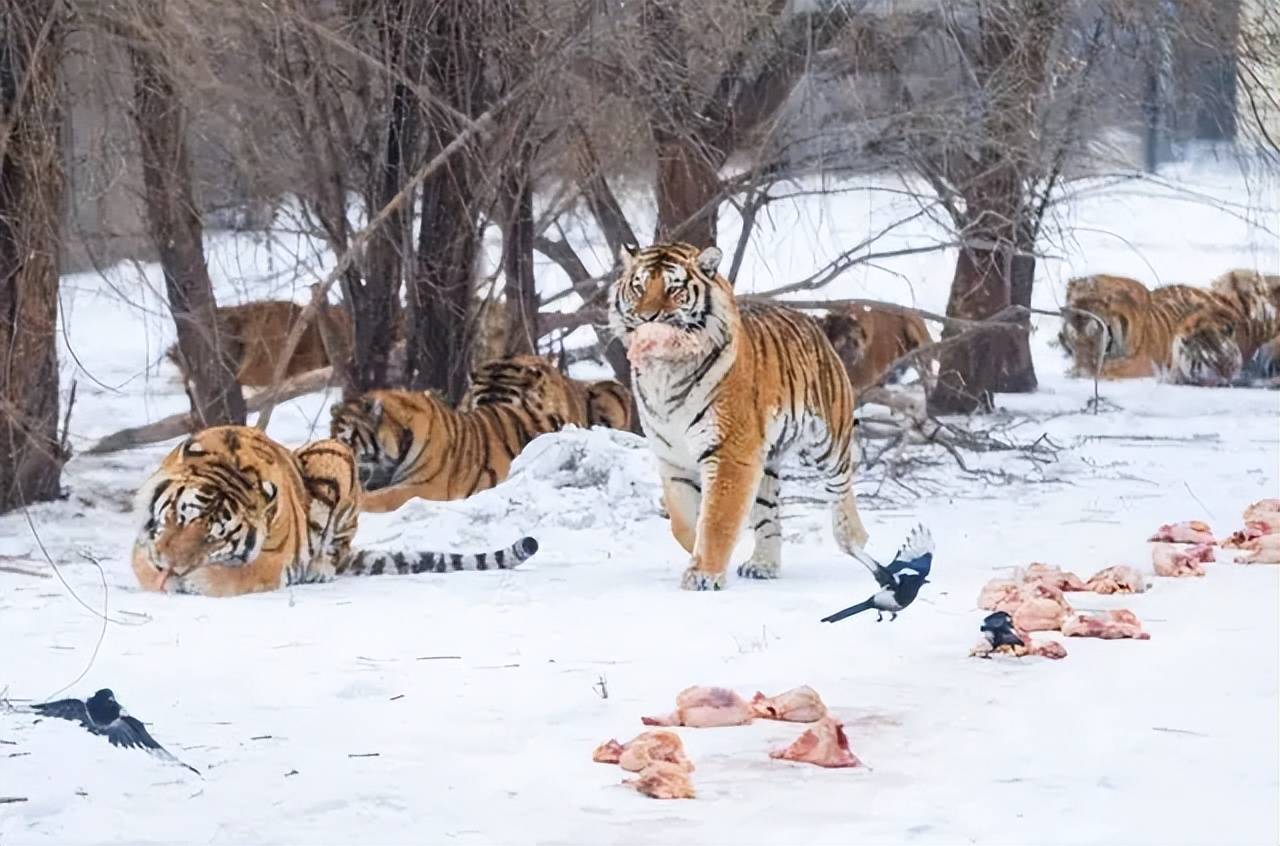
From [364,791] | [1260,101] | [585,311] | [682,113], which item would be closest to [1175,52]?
[1260,101]

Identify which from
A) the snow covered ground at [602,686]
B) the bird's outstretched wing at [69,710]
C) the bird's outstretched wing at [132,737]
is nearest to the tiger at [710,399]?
the snow covered ground at [602,686]

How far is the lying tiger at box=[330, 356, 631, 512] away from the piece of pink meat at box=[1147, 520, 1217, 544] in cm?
325

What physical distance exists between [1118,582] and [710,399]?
1.58m

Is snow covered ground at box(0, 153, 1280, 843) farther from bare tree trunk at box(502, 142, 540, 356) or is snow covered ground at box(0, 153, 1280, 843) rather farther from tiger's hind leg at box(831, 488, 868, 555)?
bare tree trunk at box(502, 142, 540, 356)

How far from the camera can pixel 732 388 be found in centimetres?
711

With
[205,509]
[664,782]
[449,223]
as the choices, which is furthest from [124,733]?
[449,223]

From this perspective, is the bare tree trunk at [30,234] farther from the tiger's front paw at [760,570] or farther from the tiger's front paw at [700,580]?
the tiger's front paw at [760,570]

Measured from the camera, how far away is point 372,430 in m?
9.30

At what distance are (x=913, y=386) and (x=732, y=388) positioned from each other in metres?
7.51

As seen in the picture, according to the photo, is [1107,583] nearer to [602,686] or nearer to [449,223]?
[602,686]

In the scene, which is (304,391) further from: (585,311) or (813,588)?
(813,588)

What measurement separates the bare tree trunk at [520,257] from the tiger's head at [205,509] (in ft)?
10.1

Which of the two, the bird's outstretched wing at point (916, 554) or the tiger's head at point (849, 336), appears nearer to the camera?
the bird's outstretched wing at point (916, 554)

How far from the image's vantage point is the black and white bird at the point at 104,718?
4152mm
